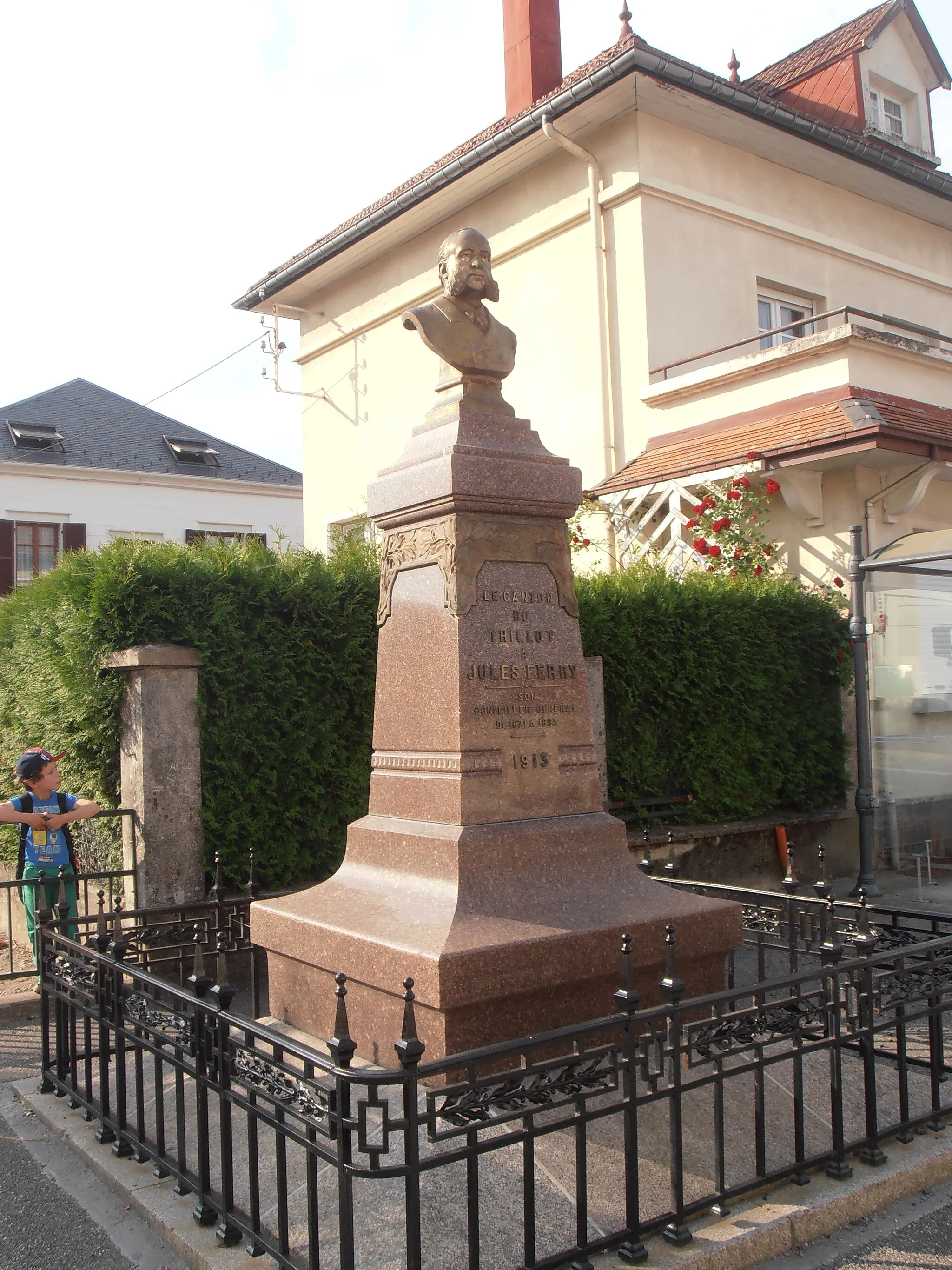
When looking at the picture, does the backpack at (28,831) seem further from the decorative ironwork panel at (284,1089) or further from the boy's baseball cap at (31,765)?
the decorative ironwork panel at (284,1089)

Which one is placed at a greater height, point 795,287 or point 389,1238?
point 795,287

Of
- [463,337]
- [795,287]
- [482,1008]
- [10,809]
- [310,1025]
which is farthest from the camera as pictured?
[795,287]

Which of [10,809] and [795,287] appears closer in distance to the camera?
[10,809]

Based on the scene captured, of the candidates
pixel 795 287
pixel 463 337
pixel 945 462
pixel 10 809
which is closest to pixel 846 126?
pixel 795 287

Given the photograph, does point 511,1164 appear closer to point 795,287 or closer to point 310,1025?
point 310,1025

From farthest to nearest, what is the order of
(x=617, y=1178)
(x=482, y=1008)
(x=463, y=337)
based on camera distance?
(x=463, y=337)
(x=482, y=1008)
(x=617, y=1178)

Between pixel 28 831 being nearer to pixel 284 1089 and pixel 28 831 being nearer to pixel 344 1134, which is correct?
pixel 284 1089

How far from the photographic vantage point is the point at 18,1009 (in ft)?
20.0

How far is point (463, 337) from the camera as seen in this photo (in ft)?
16.3

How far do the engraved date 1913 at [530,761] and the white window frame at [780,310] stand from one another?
10.8 metres

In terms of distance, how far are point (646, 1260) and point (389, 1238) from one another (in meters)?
0.74

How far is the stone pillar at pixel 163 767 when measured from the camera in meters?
6.45

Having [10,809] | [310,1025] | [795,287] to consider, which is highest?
[795,287]

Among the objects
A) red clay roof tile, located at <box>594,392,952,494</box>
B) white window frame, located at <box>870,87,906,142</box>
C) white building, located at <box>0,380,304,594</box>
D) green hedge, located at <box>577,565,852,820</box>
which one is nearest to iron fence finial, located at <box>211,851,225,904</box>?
green hedge, located at <box>577,565,852,820</box>
